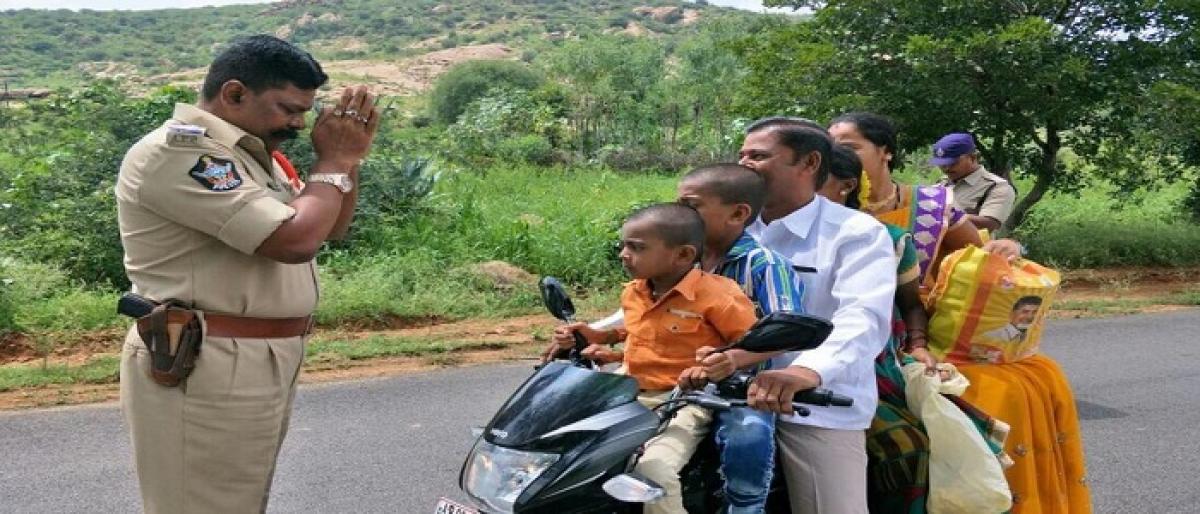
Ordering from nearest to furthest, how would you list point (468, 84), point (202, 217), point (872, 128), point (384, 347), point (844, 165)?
1. point (202, 217)
2. point (844, 165)
3. point (872, 128)
4. point (384, 347)
5. point (468, 84)

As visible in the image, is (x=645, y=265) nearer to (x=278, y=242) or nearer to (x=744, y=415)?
(x=744, y=415)

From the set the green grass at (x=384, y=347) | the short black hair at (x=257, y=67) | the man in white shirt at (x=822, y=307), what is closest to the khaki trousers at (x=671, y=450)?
the man in white shirt at (x=822, y=307)

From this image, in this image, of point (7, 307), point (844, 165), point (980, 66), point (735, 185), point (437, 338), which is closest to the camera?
point (735, 185)

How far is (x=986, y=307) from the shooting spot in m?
3.36

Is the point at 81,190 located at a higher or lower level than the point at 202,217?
lower

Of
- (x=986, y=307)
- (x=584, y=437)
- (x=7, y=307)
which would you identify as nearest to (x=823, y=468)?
(x=584, y=437)

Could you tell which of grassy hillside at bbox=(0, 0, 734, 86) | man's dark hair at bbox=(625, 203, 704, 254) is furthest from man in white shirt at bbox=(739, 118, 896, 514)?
grassy hillside at bbox=(0, 0, 734, 86)

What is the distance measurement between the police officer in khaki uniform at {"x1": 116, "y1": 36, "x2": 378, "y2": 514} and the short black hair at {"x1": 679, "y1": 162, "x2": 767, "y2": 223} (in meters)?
0.88

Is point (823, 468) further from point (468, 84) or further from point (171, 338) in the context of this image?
point (468, 84)

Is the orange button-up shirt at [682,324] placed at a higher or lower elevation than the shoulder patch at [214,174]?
lower

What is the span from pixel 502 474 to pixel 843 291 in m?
1.05

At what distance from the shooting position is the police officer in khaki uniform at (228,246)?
2.48 meters

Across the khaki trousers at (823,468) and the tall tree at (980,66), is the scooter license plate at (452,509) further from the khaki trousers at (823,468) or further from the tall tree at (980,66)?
the tall tree at (980,66)

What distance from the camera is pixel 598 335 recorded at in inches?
128
